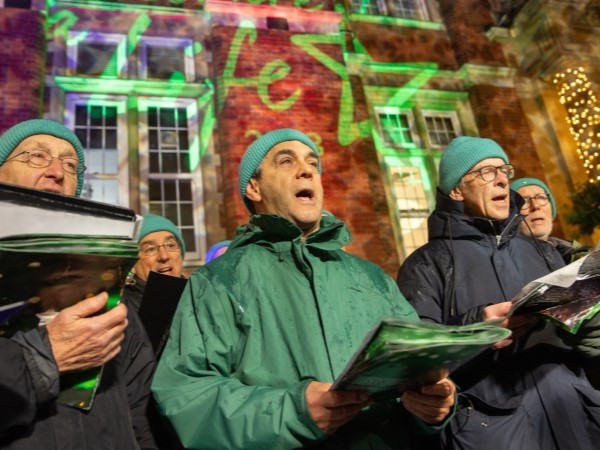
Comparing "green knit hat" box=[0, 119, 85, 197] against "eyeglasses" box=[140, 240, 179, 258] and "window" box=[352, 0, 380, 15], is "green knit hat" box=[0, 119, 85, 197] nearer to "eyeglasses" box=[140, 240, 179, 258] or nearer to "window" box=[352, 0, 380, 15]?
"eyeglasses" box=[140, 240, 179, 258]

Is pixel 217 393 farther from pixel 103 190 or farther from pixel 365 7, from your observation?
pixel 365 7

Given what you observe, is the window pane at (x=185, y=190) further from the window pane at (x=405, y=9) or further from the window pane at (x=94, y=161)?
the window pane at (x=405, y=9)

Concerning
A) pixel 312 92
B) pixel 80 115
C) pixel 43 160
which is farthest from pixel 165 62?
pixel 43 160

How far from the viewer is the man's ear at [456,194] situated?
255cm

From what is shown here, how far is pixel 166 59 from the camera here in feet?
23.4

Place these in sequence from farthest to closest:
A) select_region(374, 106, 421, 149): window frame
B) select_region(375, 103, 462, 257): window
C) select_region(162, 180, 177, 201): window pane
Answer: select_region(374, 106, 421, 149): window frame < select_region(375, 103, 462, 257): window < select_region(162, 180, 177, 201): window pane

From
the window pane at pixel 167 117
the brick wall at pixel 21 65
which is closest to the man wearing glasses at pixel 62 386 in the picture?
the brick wall at pixel 21 65

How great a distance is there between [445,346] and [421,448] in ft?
3.23

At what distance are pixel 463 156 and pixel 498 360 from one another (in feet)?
3.81

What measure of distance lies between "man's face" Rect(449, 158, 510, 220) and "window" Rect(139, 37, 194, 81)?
5566mm

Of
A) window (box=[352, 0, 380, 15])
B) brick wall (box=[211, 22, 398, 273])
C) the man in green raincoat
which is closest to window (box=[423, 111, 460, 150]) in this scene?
brick wall (box=[211, 22, 398, 273])

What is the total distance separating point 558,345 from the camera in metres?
1.82

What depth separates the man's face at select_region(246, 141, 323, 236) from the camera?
1.91 meters

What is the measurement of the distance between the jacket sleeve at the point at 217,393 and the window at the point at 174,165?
465 centimetres
